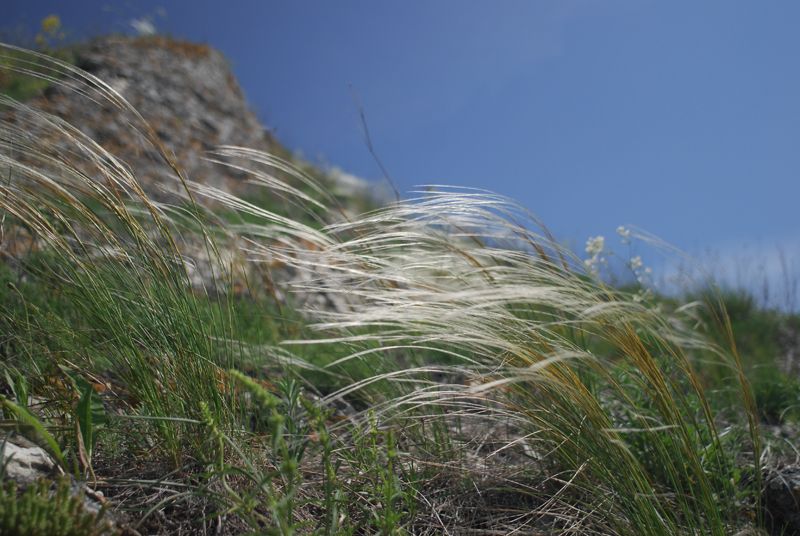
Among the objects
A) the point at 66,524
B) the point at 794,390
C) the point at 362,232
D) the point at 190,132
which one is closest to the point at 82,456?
the point at 66,524

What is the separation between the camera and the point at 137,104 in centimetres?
720

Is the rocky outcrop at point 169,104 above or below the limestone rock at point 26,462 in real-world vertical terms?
above

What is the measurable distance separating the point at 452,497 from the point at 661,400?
1.96 ft

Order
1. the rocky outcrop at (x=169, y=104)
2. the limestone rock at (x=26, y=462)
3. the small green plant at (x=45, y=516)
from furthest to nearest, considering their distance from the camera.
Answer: the rocky outcrop at (x=169, y=104)
the limestone rock at (x=26, y=462)
the small green plant at (x=45, y=516)

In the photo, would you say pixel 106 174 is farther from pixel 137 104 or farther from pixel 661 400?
pixel 137 104

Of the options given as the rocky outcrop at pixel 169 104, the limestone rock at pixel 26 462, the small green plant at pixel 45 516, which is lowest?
the small green plant at pixel 45 516

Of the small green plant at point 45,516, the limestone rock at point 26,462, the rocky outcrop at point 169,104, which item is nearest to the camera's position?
the small green plant at point 45,516

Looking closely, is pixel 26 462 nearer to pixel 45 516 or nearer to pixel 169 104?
pixel 45 516

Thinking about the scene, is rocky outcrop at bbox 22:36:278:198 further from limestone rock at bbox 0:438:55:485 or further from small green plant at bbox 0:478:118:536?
small green plant at bbox 0:478:118:536

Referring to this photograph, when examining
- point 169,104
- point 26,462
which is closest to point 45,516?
point 26,462

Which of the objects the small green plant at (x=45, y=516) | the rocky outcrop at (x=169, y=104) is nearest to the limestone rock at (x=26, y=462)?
the small green plant at (x=45, y=516)

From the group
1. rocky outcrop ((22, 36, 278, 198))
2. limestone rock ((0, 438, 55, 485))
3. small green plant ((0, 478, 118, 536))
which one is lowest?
small green plant ((0, 478, 118, 536))

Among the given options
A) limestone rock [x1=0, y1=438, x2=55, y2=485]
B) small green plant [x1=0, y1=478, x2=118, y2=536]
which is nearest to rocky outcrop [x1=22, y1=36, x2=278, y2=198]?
limestone rock [x1=0, y1=438, x2=55, y2=485]

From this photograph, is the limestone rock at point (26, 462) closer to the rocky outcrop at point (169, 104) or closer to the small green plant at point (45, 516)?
the small green plant at point (45, 516)
